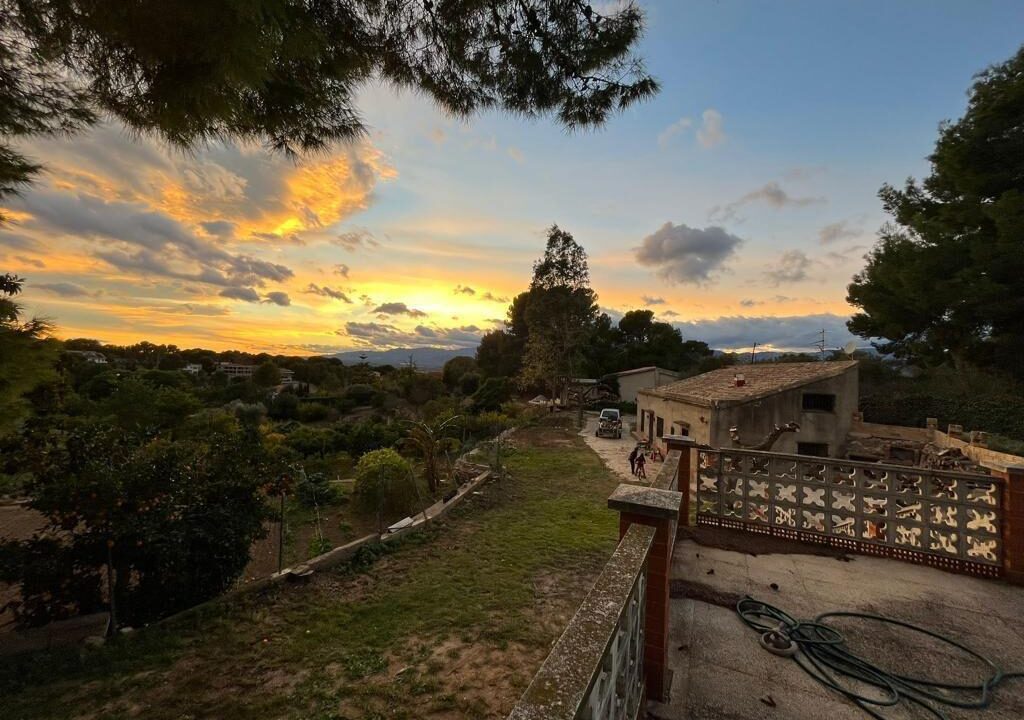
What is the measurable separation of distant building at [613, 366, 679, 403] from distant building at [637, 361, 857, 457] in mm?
15973

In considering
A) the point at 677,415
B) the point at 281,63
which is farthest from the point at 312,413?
the point at 281,63

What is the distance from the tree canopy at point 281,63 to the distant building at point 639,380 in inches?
1212

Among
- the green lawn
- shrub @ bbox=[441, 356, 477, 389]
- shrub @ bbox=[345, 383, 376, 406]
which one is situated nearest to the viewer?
the green lawn

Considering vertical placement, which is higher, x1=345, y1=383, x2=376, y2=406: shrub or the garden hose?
the garden hose

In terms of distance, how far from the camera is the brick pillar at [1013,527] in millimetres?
4395

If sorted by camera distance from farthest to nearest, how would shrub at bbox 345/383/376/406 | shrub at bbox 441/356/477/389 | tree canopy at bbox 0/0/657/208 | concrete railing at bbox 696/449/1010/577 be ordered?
shrub at bbox 441/356/477/389 → shrub at bbox 345/383/376/406 → concrete railing at bbox 696/449/1010/577 → tree canopy at bbox 0/0/657/208

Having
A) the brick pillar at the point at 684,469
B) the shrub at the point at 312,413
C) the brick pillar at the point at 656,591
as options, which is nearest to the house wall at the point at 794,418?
the brick pillar at the point at 684,469

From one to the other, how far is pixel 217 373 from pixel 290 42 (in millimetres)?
46314

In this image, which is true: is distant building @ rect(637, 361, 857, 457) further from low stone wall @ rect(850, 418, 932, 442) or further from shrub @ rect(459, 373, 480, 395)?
shrub @ rect(459, 373, 480, 395)

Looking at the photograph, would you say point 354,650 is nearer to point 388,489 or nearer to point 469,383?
point 388,489

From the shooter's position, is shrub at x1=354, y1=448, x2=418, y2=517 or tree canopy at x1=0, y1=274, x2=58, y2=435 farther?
shrub at x1=354, y1=448, x2=418, y2=517

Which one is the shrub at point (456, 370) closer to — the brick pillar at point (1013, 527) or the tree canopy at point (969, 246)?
the tree canopy at point (969, 246)

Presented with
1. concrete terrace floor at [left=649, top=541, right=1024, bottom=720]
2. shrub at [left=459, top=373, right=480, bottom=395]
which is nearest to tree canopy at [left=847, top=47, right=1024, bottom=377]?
concrete terrace floor at [left=649, top=541, right=1024, bottom=720]

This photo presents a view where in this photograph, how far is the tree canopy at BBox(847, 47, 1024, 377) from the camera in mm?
14984
